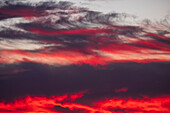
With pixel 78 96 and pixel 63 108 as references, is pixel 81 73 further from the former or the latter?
pixel 63 108

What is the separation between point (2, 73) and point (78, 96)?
404cm

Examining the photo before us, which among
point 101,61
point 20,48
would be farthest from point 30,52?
point 101,61

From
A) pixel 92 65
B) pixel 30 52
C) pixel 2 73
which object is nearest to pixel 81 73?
pixel 92 65

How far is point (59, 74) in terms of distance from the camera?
11836mm

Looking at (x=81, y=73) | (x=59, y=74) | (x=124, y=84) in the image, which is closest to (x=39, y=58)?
(x=59, y=74)

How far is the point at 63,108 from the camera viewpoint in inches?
428

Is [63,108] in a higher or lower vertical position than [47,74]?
lower

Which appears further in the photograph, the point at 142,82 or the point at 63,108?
the point at 142,82

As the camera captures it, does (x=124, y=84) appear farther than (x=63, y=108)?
Yes

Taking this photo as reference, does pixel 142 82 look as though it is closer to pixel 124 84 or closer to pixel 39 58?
pixel 124 84

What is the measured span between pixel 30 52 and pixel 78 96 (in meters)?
3.34

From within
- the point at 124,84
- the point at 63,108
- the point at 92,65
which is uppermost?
the point at 92,65

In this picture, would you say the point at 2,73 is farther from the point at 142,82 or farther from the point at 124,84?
the point at 142,82

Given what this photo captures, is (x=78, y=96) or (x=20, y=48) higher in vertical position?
(x=20, y=48)
